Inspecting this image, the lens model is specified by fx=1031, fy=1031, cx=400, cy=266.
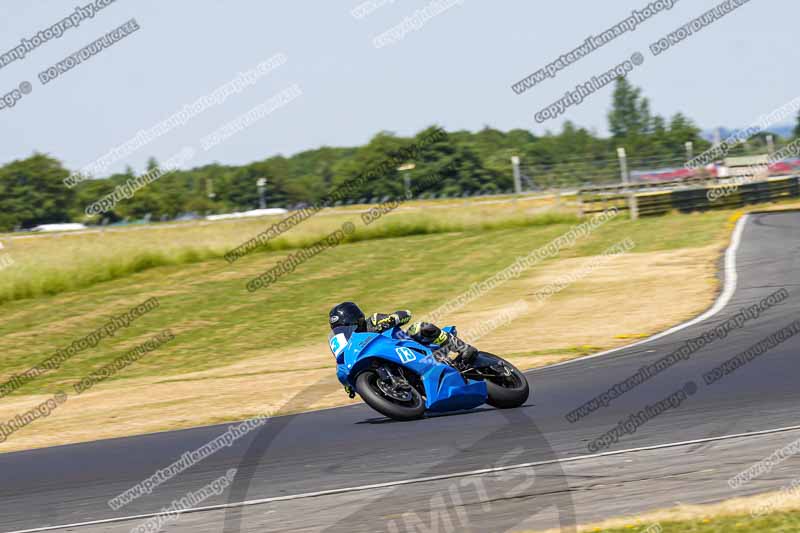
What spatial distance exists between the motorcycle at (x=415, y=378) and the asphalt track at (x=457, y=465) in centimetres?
18

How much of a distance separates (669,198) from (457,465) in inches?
1228

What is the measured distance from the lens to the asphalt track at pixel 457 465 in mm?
6543

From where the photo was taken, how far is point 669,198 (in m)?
37.2

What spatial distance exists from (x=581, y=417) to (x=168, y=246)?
25430 mm

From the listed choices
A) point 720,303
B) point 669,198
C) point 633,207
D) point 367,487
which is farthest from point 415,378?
point 669,198

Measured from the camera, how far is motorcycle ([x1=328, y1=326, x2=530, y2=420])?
9766mm

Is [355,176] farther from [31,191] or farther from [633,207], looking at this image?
[633,207]

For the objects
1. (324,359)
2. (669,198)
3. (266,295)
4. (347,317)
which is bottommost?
(669,198)

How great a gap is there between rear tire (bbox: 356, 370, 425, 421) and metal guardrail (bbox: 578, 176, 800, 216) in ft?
91.9

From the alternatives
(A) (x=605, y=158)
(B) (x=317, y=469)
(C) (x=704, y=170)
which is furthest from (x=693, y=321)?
(C) (x=704, y=170)

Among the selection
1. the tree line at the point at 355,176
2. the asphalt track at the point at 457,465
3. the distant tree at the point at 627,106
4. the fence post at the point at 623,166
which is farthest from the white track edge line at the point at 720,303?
the distant tree at the point at 627,106

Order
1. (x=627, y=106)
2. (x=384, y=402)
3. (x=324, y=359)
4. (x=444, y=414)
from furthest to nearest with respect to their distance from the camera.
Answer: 1. (x=627, y=106)
2. (x=324, y=359)
3. (x=444, y=414)
4. (x=384, y=402)

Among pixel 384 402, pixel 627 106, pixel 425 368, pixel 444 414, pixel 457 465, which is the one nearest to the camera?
pixel 457 465

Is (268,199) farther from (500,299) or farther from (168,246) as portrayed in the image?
(500,299)
